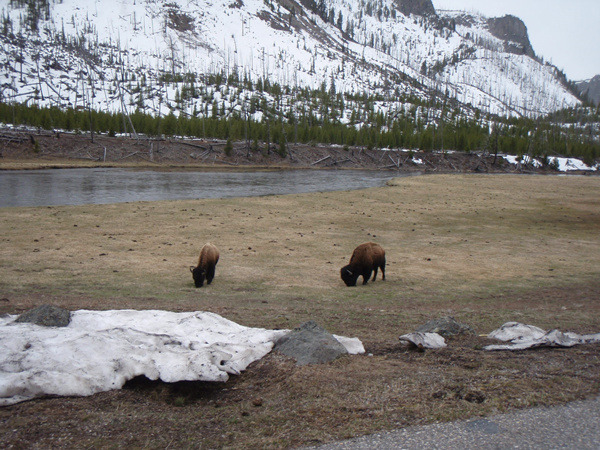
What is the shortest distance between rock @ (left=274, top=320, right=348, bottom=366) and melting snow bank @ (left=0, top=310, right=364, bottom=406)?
27 centimetres

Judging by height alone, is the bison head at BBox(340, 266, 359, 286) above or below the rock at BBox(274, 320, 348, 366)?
below

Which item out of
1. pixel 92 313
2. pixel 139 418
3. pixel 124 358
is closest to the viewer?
pixel 139 418

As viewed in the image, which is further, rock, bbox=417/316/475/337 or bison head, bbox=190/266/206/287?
bison head, bbox=190/266/206/287

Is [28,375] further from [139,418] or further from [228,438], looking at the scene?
[228,438]

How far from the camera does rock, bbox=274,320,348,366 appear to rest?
24.0 feet

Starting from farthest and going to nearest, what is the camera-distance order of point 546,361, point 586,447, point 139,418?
point 546,361 → point 139,418 → point 586,447

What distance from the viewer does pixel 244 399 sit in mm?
6230

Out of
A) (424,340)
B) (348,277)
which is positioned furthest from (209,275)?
(424,340)

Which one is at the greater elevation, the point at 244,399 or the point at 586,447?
the point at 586,447

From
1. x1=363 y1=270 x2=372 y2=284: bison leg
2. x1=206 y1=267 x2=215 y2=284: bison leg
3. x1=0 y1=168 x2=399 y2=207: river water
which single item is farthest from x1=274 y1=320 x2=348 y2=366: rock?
x1=0 y1=168 x2=399 y2=207: river water

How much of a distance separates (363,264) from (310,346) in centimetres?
872

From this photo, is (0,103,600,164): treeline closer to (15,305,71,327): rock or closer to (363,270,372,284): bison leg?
(363,270,372,284): bison leg

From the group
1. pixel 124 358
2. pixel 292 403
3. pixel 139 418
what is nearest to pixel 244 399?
pixel 292 403

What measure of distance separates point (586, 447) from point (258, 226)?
22.6 meters
